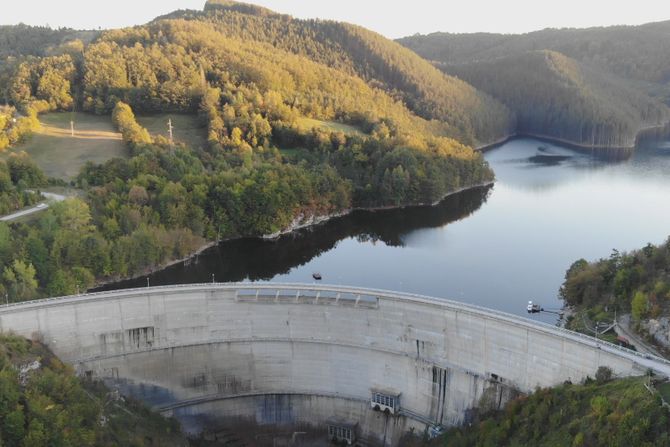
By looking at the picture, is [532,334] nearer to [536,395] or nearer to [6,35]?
[536,395]

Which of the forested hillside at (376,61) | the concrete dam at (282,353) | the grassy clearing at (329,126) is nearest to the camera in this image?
the concrete dam at (282,353)

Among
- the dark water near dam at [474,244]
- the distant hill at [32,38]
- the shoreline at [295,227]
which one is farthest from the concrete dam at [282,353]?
the distant hill at [32,38]

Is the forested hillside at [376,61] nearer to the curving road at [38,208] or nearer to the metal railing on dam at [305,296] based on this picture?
the curving road at [38,208]

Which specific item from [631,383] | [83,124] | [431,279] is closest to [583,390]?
[631,383]

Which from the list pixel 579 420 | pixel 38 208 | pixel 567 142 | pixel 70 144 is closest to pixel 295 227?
pixel 38 208

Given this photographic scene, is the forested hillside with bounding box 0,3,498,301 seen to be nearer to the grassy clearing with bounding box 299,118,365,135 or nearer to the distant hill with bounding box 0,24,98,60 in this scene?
the grassy clearing with bounding box 299,118,365,135

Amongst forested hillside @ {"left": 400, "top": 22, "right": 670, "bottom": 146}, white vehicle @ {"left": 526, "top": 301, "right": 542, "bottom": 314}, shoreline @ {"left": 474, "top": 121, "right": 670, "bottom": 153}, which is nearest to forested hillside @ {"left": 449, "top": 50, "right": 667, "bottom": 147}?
forested hillside @ {"left": 400, "top": 22, "right": 670, "bottom": 146}

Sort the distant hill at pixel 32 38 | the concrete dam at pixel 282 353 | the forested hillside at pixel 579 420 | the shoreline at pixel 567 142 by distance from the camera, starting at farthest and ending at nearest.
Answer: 1. the distant hill at pixel 32 38
2. the shoreline at pixel 567 142
3. the concrete dam at pixel 282 353
4. the forested hillside at pixel 579 420
